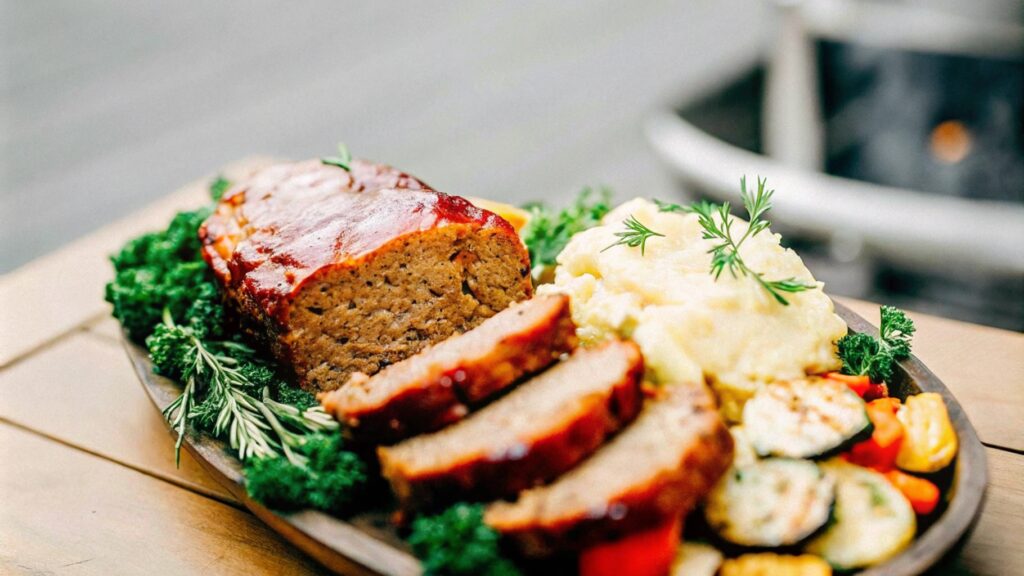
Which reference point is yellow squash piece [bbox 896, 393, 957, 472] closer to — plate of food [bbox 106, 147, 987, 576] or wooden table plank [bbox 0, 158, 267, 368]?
plate of food [bbox 106, 147, 987, 576]

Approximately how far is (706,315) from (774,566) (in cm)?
89

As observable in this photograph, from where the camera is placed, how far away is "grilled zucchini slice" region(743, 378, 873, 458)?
2.79 meters

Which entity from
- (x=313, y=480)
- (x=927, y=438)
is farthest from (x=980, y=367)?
(x=313, y=480)

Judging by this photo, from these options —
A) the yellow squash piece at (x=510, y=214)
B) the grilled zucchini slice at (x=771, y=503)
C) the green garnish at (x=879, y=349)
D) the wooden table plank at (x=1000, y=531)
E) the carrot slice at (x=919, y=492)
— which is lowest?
the wooden table plank at (x=1000, y=531)

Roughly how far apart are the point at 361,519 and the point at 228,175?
4.23 meters

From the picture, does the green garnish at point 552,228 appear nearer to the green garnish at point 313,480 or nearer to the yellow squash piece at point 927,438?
the green garnish at point 313,480

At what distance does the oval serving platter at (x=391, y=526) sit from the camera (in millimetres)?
2477

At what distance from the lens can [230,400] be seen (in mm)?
3268

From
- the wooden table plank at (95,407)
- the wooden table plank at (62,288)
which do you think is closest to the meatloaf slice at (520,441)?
the wooden table plank at (95,407)

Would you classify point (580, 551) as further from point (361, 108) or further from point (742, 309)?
point (361, 108)

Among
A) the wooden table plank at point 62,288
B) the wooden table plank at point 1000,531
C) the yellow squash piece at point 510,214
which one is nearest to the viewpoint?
the wooden table plank at point 1000,531

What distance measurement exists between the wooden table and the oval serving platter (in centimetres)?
36

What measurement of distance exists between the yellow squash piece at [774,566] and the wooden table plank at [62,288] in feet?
12.1

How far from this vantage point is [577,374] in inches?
116
